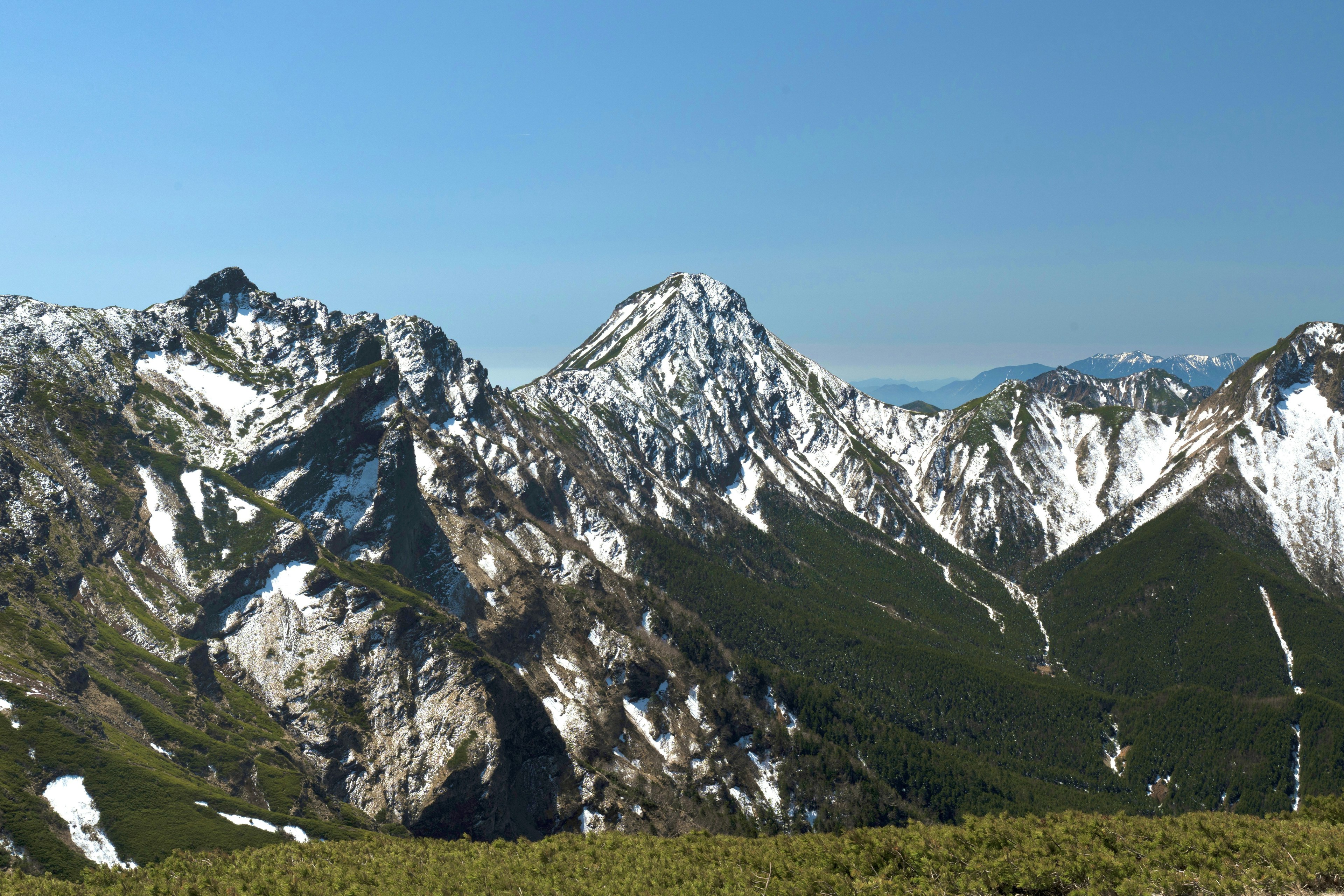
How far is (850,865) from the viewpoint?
52.1 meters

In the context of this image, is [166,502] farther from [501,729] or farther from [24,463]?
[501,729]

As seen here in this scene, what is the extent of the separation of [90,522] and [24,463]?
1751 cm

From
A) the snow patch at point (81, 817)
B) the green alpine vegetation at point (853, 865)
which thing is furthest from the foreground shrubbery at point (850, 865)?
the snow patch at point (81, 817)

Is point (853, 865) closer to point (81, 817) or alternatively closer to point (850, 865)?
point (850, 865)

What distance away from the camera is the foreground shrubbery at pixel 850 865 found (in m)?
45.2

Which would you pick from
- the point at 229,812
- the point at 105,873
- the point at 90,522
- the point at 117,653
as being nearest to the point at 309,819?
the point at 229,812

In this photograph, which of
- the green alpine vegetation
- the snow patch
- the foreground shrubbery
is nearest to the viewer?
the green alpine vegetation

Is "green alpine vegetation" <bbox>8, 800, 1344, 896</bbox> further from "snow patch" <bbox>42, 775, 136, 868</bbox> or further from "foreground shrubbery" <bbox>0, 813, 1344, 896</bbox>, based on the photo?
"snow patch" <bbox>42, 775, 136, 868</bbox>

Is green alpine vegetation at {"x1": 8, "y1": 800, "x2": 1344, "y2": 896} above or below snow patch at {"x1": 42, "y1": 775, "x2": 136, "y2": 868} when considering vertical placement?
above

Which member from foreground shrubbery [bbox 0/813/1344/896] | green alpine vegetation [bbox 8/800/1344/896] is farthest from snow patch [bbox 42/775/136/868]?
foreground shrubbery [bbox 0/813/1344/896]

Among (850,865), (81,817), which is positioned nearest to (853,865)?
(850,865)

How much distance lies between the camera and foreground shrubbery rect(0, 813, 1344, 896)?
148ft

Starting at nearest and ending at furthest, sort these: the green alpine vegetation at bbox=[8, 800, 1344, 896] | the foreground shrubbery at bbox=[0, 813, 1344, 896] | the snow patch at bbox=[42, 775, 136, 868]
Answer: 1. the green alpine vegetation at bbox=[8, 800, 1344, 896]
2. the foreground shrubbery at bbox=[0, 813, 1344, 896]
3. the snow patch at bbox=[42, 775, 136, 868]

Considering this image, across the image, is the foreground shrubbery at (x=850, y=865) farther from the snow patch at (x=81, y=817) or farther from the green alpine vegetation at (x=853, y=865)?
the snow patch at (x=81, y=817)
